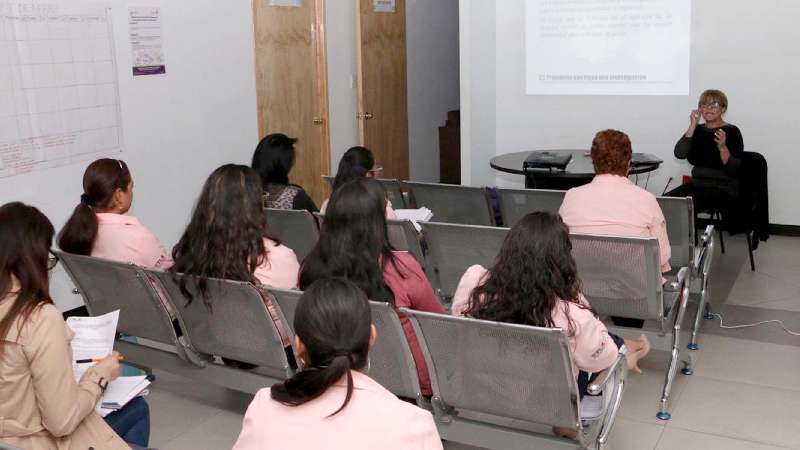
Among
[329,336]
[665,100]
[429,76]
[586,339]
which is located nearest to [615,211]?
[586,339]

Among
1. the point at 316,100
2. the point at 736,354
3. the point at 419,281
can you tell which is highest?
the point at 316,100

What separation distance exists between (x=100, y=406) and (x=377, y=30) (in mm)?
5693

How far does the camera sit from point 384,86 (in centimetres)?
795

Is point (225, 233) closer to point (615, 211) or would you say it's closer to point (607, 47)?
point (615, 211)

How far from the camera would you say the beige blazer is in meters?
2.05

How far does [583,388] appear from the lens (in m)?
2.86

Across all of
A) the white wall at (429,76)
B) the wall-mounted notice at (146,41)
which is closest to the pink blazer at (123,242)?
the wall-mounted notice at (146,41)

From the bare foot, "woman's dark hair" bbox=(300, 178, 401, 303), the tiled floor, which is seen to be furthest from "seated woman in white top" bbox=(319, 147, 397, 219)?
"woman's dark hair" bbox=(300, 178, 401, 303)

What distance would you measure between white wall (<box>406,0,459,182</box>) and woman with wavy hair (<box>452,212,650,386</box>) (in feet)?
19.7

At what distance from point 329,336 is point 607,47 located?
601 centimetres

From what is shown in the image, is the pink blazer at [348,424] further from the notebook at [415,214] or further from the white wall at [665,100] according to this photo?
the white wall at [665,100]

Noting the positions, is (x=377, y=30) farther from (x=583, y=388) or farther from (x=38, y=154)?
(x=583, y=388)

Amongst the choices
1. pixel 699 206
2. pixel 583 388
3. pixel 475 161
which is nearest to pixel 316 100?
pixel 475 161

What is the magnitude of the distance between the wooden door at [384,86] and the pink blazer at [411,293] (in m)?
4.75
